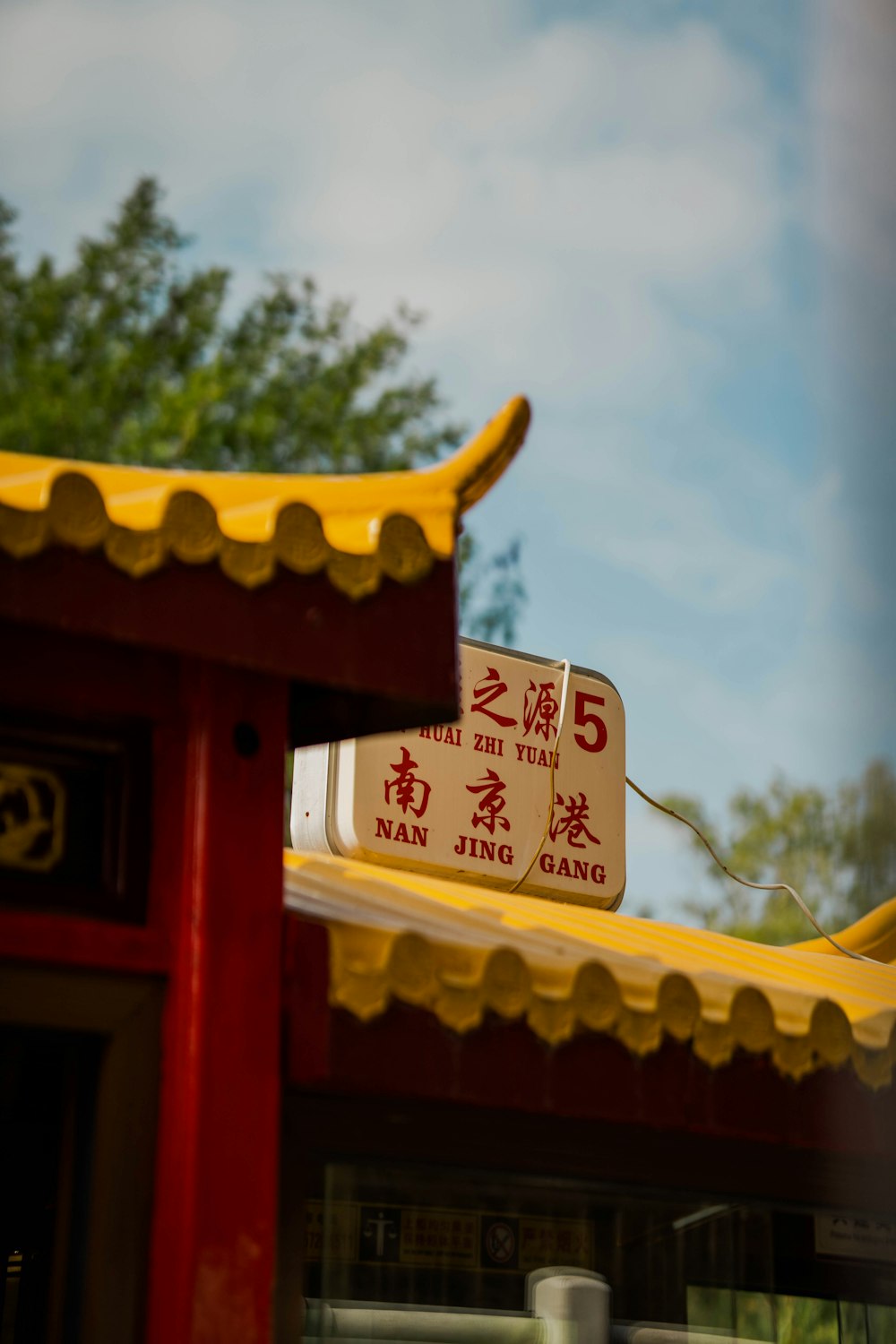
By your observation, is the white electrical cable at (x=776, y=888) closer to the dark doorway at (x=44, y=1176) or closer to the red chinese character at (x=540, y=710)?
the red chinese character at (x=540, y=710)

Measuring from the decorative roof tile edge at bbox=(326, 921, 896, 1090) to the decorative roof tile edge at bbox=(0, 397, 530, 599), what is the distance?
0.70m

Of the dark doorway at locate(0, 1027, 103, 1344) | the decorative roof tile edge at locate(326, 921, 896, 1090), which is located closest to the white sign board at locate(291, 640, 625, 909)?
the dark doorway at locate(0, 1027, 103, 1344)

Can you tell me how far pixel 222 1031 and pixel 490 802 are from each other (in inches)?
96.1

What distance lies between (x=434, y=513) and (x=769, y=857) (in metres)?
21.8

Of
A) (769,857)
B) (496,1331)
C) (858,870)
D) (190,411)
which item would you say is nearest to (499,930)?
(496,1331)

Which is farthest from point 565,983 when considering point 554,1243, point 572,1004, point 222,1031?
point 554,1243

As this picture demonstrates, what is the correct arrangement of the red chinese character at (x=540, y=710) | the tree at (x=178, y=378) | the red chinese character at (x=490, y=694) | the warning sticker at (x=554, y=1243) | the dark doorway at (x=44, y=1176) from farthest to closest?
the tree at (x=178, y=378) → the red chinese character at (x=540, y=710) → the red chinese character at (x=490, y=694) → the warning sticker at (x=554, y=1243) → the dark doorway at (x=44, y=1176)

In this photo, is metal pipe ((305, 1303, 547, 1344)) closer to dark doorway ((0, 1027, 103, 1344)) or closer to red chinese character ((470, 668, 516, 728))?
dark doorway ((0, 1027, 103, 1344))

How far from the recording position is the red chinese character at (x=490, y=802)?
16.7 feet

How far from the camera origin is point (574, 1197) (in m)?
3.62

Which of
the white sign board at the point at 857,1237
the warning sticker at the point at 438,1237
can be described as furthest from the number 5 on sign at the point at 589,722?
the warning sticker at the point at 438,1237

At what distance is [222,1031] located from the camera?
277 cm

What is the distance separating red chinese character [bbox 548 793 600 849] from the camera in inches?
209

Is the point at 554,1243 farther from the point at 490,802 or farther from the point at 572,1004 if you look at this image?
the point at 490,802
